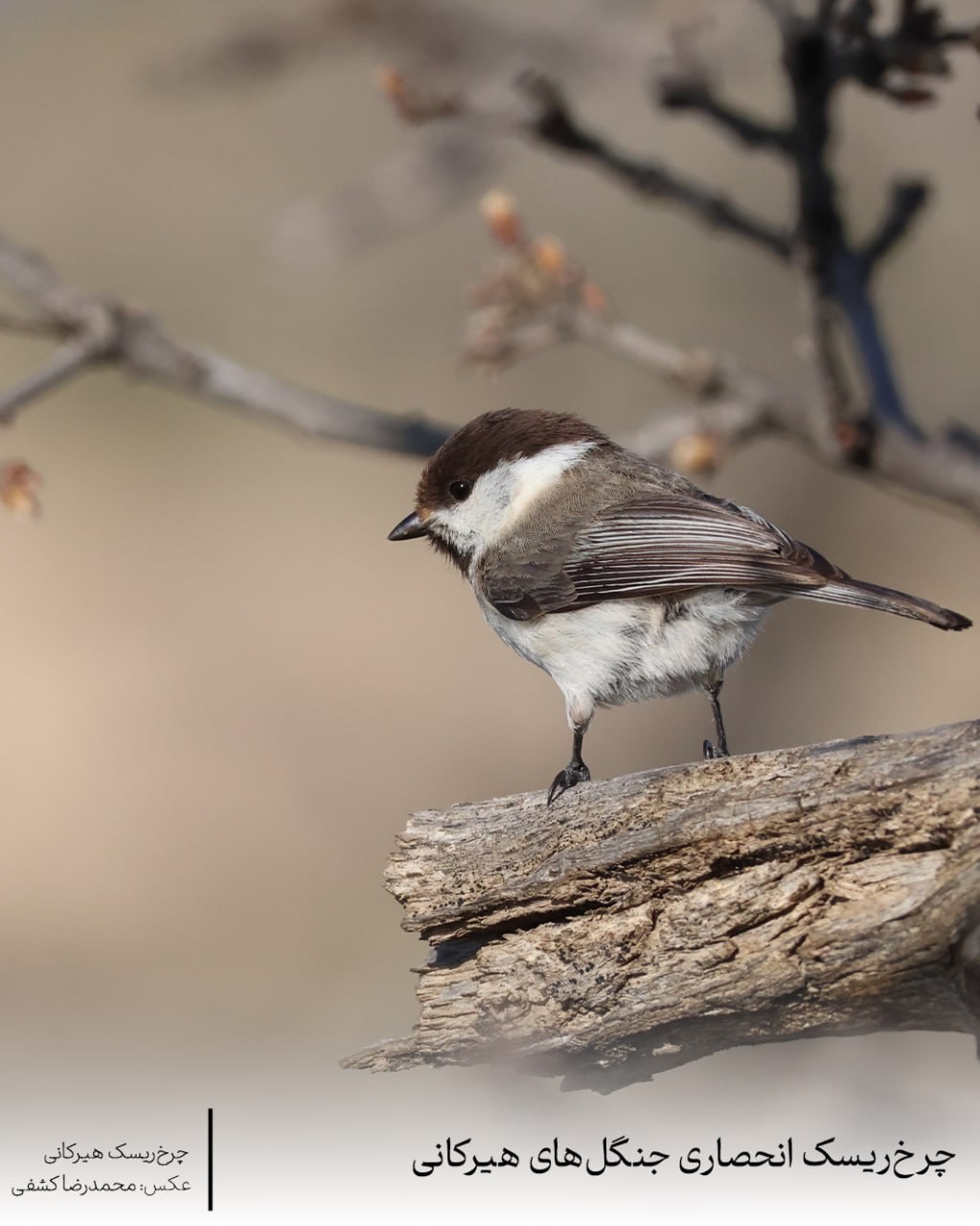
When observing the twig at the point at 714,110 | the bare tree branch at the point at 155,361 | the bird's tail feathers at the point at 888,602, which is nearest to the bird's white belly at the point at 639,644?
the bird's tail feathers at the point at 888,602

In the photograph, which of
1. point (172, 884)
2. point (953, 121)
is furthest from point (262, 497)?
point (953, 121)

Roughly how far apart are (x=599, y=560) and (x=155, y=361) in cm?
104

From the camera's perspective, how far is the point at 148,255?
24.2 ft

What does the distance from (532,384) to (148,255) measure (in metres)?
2.55

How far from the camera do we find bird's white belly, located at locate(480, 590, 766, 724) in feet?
8.98

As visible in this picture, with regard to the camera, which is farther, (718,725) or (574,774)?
(718,725)

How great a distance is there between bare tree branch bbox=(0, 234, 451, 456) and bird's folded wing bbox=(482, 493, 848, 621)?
42 cm

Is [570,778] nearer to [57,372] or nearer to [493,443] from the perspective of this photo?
[493,443]

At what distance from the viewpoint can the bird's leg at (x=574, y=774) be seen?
8.53 feet

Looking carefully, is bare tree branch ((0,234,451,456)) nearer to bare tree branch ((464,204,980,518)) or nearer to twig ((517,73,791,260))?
bare tree branch ((464,204,980,518))

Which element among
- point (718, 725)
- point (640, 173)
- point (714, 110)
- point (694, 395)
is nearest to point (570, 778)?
point (718, 725)

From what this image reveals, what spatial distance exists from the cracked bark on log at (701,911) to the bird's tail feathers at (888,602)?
0.22 metres

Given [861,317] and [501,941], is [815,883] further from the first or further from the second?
[861,317]

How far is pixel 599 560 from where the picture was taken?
2.82m
